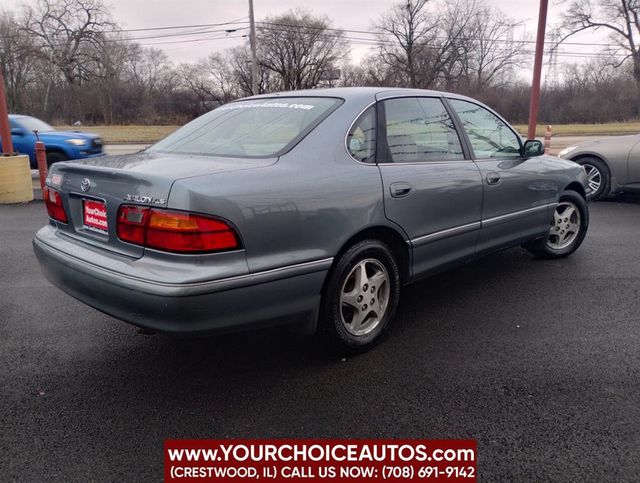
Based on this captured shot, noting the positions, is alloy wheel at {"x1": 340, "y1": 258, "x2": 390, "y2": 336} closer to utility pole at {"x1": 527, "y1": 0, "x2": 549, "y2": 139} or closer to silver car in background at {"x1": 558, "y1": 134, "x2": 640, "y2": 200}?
silver car in background at {"x1": 558, "y1": 134, "x2": 640, "y2": 200}

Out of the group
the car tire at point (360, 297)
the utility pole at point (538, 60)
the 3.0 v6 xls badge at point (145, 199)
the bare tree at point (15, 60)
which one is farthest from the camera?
the bare tree at point (15, 60)

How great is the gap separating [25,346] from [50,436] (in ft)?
3.68

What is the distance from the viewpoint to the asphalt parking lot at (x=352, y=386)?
86.7 inches

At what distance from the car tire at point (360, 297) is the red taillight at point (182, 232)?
2.31 ft

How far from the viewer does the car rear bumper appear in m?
2.27

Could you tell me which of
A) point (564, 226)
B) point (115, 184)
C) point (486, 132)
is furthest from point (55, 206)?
point (564, 226)

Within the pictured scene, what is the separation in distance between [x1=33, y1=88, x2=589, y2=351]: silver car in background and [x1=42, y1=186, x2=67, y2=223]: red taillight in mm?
18

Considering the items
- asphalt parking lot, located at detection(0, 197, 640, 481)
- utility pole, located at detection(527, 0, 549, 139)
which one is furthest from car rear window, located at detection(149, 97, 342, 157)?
utility pole, located at detection(527, 0, 549, 139)

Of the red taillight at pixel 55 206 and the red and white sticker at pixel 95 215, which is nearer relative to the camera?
the red and white sticker at pixel 95 215

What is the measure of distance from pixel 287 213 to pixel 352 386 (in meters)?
1.01

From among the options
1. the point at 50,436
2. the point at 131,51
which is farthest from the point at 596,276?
the point at 131,51

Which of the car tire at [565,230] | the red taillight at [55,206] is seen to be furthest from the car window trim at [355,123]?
the car tire at [565,230]

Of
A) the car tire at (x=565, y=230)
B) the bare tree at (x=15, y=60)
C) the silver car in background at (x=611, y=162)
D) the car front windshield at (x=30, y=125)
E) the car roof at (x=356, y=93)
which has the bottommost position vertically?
the car tire at (x=565, y=230)

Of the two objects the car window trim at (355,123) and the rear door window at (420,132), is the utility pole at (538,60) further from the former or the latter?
the car window trim at (355,123)
